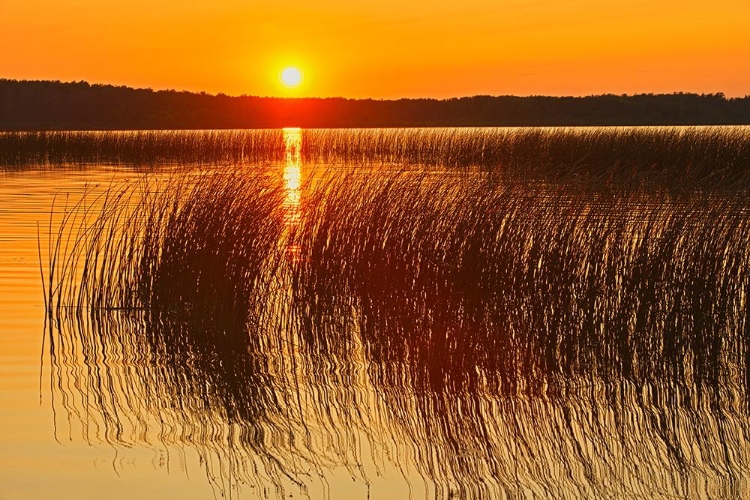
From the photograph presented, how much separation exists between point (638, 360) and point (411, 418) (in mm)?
2207

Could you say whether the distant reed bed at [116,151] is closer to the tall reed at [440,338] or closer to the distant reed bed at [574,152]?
the distant reed bed at [574,152]

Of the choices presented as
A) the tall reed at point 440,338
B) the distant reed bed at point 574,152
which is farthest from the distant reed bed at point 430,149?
the tall reed at point 440,338

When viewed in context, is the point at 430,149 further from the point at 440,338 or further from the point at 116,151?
the point at 440,338

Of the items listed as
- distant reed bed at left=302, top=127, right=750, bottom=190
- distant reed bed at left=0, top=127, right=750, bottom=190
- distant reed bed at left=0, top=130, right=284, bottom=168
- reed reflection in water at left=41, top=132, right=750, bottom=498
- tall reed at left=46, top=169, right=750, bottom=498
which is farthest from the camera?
distant reed bed at left=0, top=130, right=284, bottom=168

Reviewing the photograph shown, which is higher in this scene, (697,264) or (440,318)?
(697,264)

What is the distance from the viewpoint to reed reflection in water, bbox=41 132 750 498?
219 inches

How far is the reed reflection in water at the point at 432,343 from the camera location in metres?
5.57

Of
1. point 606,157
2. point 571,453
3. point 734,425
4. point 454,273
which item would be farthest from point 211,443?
point 606,157

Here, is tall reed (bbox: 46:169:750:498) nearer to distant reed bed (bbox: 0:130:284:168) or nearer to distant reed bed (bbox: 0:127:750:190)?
distant reed bed (bbox: 0:127:750:190)

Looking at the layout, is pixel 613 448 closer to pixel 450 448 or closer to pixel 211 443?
pixel 450 448

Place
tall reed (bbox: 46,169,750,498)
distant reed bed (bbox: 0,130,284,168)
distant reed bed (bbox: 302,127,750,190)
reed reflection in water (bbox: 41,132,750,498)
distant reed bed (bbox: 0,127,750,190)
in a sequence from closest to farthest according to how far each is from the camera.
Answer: reed reflection in water (bbox: 41,132,750,498) < tall reed (bbox: 46,169,750,498) < distant reed bed (bbox: 302,127,750,190) < distant reed bed (bbox: 0,127,750,190) < distant reed bed (bbox: 0,130,284,168)

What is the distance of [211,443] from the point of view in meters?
5.75

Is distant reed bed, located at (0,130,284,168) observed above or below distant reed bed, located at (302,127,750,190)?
below

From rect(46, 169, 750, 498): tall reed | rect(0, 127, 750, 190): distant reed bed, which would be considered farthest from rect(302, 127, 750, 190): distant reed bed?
rect(46, 169, 750, 498): tall reed
